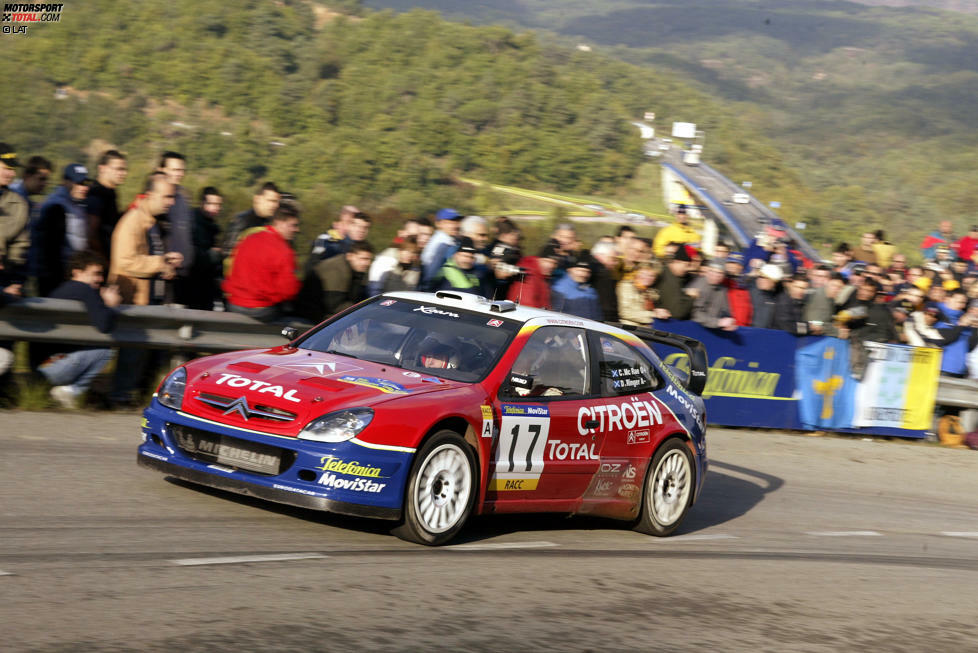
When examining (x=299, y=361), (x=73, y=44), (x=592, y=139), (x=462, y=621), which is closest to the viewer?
(x=462, y=621)

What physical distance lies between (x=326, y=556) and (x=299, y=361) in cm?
155

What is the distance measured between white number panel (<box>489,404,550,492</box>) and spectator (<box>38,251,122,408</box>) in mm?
4146

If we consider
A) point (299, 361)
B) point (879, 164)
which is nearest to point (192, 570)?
point (299, 361)

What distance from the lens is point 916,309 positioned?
1730cm

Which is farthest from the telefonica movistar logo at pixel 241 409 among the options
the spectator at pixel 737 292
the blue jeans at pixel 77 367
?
the spectator at pixel 737 292

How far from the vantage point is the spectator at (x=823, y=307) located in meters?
15.8

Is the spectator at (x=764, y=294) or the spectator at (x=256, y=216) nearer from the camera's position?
the spectator at (x=256, y=216)

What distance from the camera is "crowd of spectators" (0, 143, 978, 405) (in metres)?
10.0

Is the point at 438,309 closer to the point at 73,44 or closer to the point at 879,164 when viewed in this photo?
the point at 73,44

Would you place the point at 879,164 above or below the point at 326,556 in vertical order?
above

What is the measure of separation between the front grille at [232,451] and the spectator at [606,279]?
22.2ft

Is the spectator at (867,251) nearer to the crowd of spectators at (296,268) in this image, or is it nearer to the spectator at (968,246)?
the crowd of spectators at (296,268)

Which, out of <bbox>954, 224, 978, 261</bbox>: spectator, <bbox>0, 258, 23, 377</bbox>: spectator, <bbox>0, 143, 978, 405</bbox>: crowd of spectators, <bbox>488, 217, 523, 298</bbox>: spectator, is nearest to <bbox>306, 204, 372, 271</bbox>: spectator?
<bbox>0, 143, 978, 405</bbox>: crowd of spectators

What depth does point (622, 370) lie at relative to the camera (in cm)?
871
